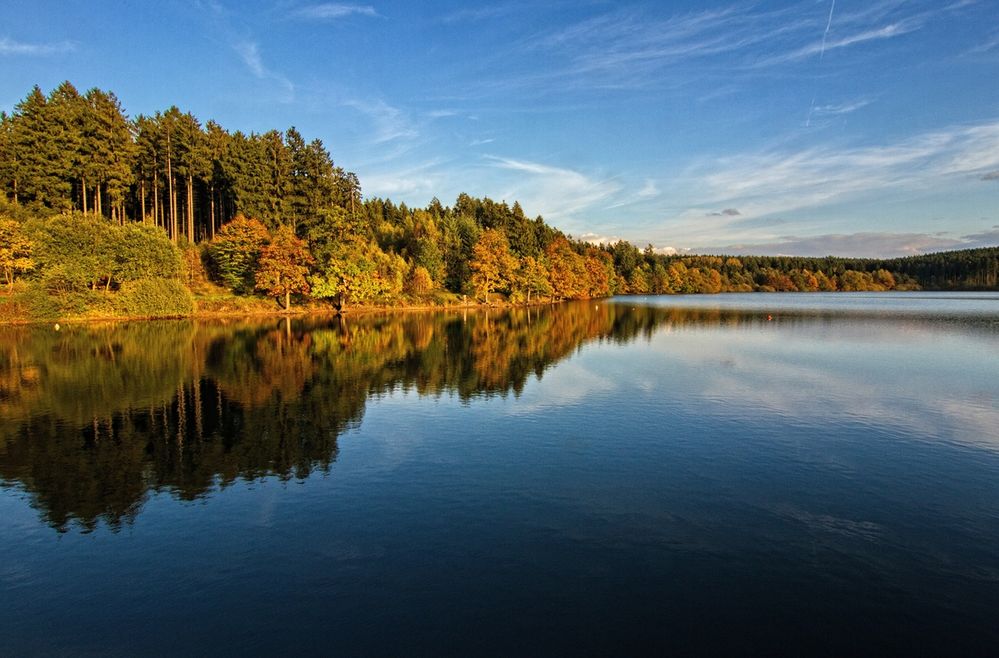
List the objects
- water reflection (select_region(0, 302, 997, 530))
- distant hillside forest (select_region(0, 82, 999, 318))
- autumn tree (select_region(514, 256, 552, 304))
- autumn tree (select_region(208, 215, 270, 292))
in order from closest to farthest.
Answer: water reflection (select_region(0, 302, 997, 530)) < distant hillside forest (select_region(0, 82, 999, 318)) < autumn tree (select_region(208, 215, 270, 292)) < autumn tree (select_region(514, 256, 552, 304))

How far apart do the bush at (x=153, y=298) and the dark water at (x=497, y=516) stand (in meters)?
39.6

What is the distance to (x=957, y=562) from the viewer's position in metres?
11.7

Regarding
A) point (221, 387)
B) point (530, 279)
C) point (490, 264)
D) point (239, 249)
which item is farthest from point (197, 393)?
point (530, 279)

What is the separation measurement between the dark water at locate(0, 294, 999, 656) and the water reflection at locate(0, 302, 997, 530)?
0.64ft

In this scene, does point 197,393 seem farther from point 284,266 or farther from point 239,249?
point 239,249

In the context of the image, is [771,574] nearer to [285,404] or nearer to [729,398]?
[729,398]

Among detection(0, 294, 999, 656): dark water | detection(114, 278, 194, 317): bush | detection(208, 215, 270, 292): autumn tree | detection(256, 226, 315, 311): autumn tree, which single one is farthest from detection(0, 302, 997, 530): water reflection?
detection(208, 215, 270, 292): autumn tree

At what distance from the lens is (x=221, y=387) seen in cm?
2952

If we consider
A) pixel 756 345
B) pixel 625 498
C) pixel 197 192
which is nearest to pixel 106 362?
pixel 625 498

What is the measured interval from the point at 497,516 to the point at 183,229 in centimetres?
10445

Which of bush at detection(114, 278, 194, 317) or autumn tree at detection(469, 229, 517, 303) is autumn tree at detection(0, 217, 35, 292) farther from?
autumn tree at detection(469, 229, 517, 303)

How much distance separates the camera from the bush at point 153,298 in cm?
6631

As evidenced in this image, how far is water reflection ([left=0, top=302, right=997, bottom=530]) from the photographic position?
17.1 m

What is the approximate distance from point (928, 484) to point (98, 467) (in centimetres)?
2554
